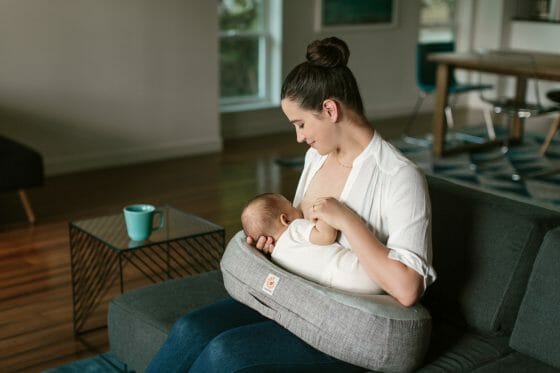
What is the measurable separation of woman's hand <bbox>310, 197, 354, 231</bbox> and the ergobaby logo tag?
17cm

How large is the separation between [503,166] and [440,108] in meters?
0.62

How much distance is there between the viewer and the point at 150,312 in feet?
7.28

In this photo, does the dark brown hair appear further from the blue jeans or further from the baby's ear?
the blue jeans

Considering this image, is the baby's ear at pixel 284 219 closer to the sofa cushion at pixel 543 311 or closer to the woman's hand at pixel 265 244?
the woman's hand at pixel 265 244

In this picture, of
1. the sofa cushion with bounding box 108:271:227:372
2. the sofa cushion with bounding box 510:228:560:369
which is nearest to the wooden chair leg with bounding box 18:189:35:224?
the sofa cushion with bounding box 108:271:227:372

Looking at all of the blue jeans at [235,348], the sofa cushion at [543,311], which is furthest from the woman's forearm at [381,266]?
the sofa cushion at [543,311]

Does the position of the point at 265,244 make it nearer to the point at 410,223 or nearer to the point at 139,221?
the point at 410,223

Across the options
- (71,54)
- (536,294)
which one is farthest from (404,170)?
(71,54)

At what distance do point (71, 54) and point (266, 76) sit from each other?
191 cm

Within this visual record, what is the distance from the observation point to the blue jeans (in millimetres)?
1797

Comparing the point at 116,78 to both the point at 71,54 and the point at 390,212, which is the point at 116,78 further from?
the point at 390,212

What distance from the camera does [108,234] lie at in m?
2.85

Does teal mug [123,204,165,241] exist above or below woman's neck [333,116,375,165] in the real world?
below

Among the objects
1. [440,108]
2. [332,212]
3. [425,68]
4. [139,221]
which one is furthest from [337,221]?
[425,68]
